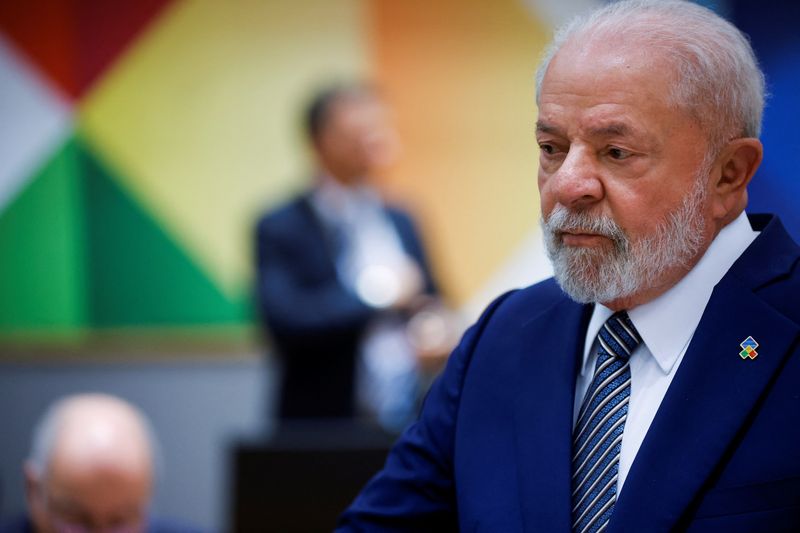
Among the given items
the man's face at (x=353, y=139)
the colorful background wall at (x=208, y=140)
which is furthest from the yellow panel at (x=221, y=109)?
the man's face at (x=353, y=139)

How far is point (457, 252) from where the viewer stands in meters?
4.88

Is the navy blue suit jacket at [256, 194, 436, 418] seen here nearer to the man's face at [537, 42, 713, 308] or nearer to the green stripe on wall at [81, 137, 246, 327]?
the green stripe on wall at [81, 137, 246, 327]

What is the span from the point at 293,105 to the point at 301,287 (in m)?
1.53

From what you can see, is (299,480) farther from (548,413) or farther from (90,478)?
(548,413)

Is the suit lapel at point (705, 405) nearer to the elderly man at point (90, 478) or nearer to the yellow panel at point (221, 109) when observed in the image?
the elderly man at point (90, 478)

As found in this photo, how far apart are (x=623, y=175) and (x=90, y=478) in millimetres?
1548

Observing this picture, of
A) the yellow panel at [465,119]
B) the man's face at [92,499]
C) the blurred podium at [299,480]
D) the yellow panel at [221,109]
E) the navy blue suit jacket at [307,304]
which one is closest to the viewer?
the man's face at [92,499]

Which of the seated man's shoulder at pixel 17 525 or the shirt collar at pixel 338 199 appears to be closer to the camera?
the seated man's shoulder at pixel 17 525

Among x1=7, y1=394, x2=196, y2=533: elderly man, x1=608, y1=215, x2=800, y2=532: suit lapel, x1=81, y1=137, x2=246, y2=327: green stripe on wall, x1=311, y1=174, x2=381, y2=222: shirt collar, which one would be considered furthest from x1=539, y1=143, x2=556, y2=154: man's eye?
x1=81, y1=137, x2=246, y2=327: green stripe on wall

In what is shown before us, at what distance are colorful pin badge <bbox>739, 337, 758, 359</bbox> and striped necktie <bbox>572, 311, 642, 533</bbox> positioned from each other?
0.46 feet

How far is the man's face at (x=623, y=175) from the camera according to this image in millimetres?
1368

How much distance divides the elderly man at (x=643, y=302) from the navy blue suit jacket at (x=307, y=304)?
2029mm

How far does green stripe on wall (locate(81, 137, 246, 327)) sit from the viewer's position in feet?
16.6

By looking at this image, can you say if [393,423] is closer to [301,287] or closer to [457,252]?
[301,287]
